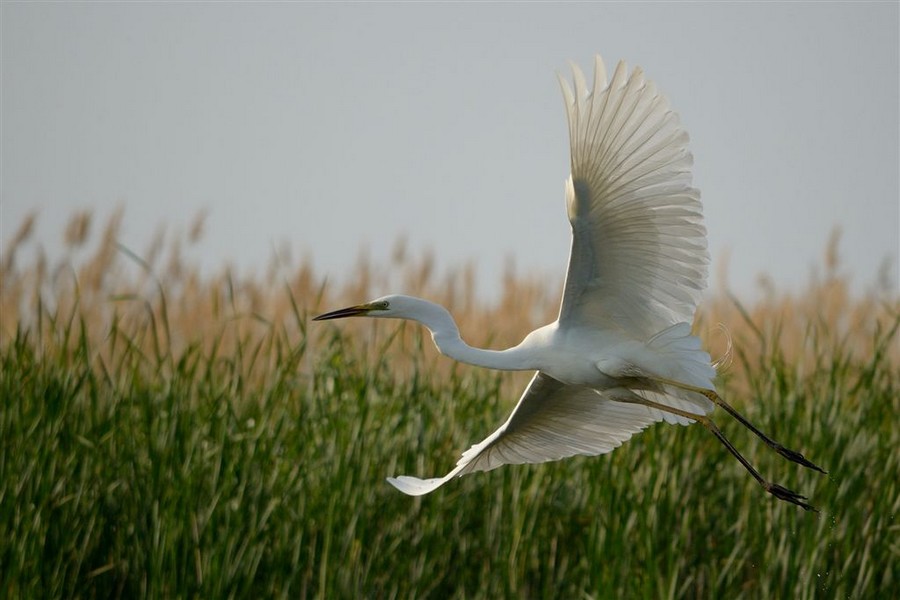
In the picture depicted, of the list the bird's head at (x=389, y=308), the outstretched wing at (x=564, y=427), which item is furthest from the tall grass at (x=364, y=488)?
the bird's head at (x=389, y=308)

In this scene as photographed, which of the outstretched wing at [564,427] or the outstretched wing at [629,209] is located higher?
the outstretched wing at [629,209]

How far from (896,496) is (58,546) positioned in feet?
9.63

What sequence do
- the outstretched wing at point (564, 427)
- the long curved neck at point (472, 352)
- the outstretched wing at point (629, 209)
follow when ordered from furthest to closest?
the outstretched wing at point (564, 427)
the long curved neck at point (472, 352)
the outstretched wing at point (629, 209)

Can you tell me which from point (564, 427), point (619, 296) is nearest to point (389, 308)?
point (619, 296)

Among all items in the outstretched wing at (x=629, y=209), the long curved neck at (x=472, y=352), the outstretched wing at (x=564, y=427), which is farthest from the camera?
the outstretched wing at (x=564, y=427)

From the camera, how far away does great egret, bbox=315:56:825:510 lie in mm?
2871

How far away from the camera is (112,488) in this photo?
396 cm

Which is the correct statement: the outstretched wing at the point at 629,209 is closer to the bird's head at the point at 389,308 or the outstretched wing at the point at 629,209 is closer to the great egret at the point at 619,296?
the great egret at the point at 619,296

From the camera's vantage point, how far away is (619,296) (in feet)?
10.5

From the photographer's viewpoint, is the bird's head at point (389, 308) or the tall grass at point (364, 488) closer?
the bird's head at point (389, 308)

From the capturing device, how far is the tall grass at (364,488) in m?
3.83

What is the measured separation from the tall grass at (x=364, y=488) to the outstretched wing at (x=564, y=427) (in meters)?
0.25

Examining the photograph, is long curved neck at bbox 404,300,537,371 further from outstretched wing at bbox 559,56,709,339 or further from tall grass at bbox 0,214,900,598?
tall grass at bbox 0,214,900,598

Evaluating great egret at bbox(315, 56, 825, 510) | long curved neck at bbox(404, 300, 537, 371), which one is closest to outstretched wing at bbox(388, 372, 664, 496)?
great egret at bbox(315, 56, 825, 510)
